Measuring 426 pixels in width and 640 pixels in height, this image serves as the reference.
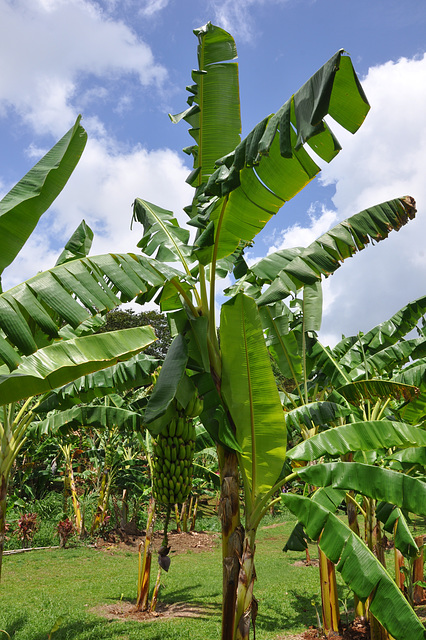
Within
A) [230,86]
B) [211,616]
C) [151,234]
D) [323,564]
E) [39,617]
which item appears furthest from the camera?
[211,616]

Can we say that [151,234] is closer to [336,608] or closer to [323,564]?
[323,564]

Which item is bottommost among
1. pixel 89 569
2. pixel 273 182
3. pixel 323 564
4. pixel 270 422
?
pixel 89 569

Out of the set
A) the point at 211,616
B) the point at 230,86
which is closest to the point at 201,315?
the point at 230,86

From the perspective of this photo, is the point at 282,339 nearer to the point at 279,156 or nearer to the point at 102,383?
the point at 102,383

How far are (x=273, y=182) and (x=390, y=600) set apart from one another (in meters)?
2.85

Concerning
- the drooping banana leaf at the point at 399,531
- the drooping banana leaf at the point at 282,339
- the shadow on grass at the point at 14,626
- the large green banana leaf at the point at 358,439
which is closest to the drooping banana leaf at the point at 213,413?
the large green banana leaf at the point at 358,439

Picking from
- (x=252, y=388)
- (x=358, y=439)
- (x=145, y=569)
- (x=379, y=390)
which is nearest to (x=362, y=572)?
(x=358, y=439)

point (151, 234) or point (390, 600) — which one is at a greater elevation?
point (151, 234)

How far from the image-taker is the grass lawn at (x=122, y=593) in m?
5.91

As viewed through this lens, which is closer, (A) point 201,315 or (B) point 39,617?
(A) point 201,315

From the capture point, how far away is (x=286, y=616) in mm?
6789

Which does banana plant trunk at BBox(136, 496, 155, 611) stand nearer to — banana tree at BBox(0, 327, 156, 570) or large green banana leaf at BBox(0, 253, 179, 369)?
banana tree at BBox(0, 327, 156, 570)

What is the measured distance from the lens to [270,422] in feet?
11.0

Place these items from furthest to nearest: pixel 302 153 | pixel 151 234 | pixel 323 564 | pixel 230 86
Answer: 1. pixel 323 564
2. pixel 151 234
3. pixel 230 86
4. pixel 302 153
